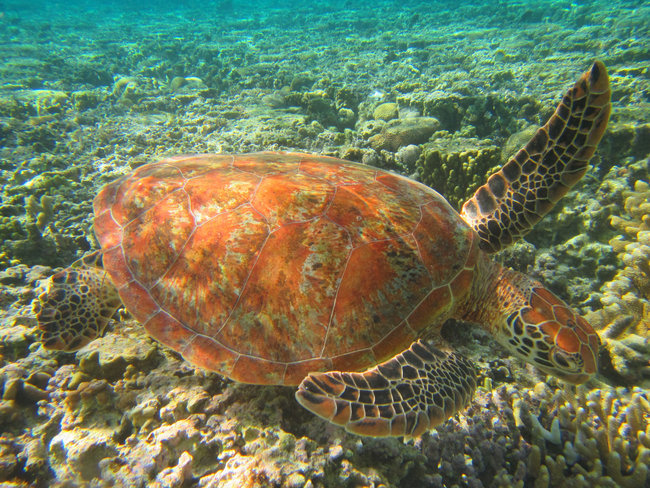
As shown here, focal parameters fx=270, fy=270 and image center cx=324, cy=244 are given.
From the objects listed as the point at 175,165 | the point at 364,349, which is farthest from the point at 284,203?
the point at 175,165

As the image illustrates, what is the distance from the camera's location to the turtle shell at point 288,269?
1.62m

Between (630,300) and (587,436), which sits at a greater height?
(630,300)

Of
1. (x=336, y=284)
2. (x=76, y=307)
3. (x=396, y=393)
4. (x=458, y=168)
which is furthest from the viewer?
(x=458, y=168)

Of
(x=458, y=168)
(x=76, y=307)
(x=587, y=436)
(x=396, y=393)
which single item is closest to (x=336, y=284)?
(x=396, y=393)

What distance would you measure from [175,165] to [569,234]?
4205 mm

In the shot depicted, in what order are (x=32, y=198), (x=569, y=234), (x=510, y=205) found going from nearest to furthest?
(x=510, y=205), (x=569, y=234), (x=32, y=198)

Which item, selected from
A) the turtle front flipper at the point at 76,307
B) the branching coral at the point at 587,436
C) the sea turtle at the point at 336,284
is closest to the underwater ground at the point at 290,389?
the branching coral at the point at 587,436

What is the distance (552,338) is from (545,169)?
1297mm

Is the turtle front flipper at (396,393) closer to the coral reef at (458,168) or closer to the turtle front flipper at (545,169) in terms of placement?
the turtle front flipper at (545,169)

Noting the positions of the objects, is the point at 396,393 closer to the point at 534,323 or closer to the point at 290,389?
the point at 290,389

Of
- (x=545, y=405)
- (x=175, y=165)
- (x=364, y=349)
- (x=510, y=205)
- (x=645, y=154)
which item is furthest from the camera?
(x=645, y=154)

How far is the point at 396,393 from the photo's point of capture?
57.7 inches

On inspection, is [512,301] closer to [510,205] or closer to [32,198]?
[510,205]

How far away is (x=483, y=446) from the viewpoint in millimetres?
1636
